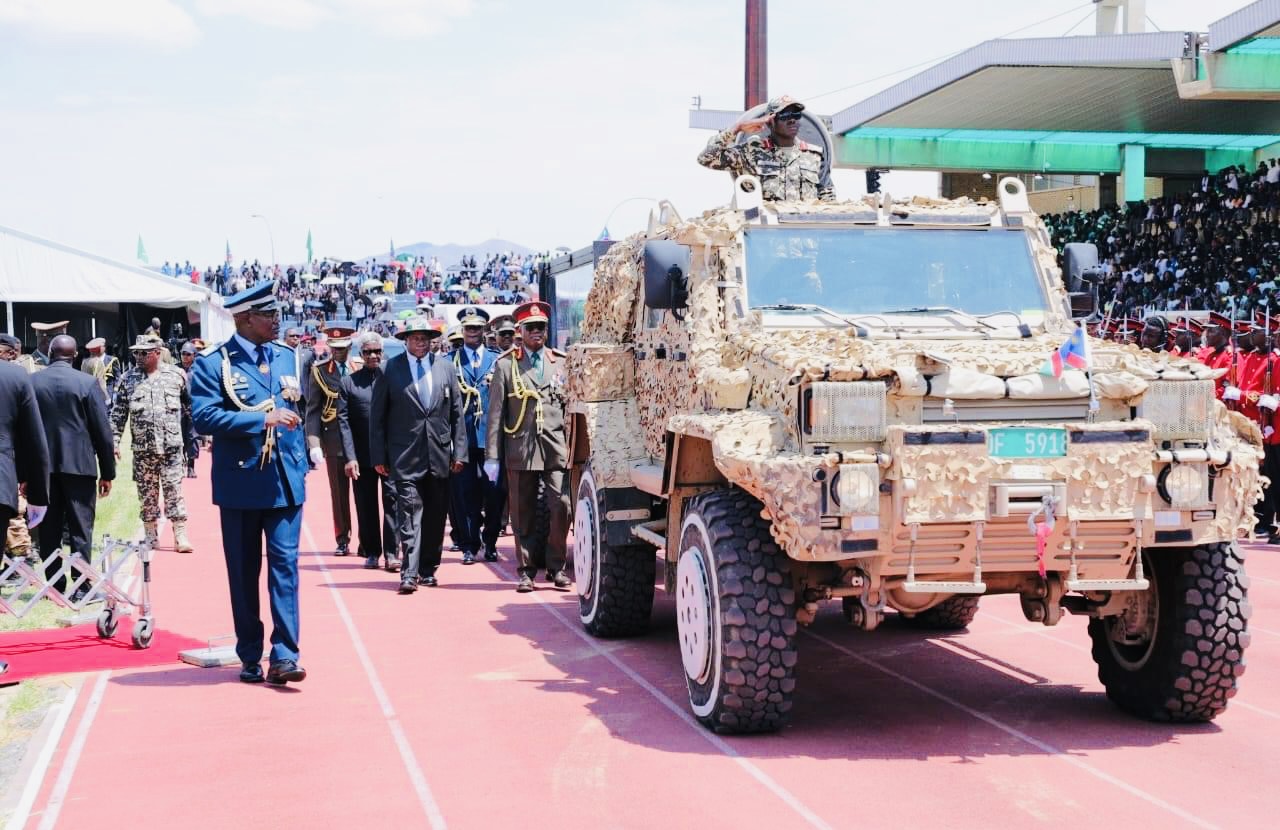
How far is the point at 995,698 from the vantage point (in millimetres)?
7762

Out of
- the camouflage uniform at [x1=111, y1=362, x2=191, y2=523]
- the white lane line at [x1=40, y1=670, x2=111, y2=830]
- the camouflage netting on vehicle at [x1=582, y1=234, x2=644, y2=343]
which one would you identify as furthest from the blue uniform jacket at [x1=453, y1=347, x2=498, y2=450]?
the white lane line at [x1=40, y1=670, x2=111, y2=830]

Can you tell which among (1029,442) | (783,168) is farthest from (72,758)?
(783,168)

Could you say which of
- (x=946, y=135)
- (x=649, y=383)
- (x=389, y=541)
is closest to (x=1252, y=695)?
(x=649, y=383)

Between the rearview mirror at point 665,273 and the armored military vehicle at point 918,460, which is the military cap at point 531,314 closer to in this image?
the armored military vehicle at point 918,460

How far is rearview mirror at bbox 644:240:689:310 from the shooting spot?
775 cm

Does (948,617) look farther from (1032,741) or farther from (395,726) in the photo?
(395,726)

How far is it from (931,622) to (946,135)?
2826cm

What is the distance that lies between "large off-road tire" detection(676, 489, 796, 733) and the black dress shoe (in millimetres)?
2388

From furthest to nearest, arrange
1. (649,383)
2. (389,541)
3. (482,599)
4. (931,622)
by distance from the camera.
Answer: (389,541) → (482,599) → (931,622) → (649,383)

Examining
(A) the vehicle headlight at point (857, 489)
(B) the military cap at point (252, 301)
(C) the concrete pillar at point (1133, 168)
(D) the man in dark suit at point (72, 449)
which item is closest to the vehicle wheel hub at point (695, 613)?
(A) the vehicle headlight at point (857, 489)

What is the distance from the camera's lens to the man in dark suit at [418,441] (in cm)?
1149

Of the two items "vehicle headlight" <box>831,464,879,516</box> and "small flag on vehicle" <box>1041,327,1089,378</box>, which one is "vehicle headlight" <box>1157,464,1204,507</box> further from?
"vehicle headlight" <box>831,464,879,516</box>

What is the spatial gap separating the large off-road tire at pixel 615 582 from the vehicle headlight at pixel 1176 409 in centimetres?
356

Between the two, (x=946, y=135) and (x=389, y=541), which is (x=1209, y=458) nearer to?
(x=389, y=541)
